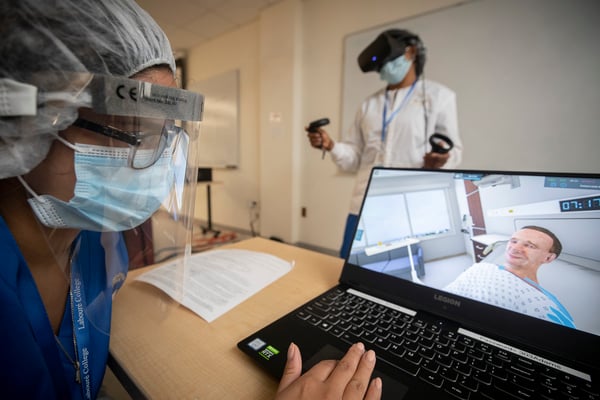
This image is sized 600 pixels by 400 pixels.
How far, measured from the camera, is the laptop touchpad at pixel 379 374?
314 mm

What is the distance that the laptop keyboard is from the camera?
0.32 metres

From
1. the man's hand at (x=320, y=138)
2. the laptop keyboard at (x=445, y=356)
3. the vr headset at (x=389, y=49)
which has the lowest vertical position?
the laptop keyboard at (x=445, y=356)

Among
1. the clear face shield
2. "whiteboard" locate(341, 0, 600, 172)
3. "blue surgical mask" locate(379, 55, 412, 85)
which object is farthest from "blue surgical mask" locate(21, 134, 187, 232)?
"whiteboard" locate(341, 0, 600, 172)

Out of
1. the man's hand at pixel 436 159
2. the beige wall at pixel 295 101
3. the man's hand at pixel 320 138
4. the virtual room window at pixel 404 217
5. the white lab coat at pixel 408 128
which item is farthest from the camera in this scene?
the beige wall at pixel 295 101

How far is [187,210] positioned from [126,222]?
110 millimetres

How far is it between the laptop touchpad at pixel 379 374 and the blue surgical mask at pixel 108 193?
0.40 metres

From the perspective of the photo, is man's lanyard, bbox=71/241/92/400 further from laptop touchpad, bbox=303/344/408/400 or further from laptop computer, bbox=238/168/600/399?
laptop touchpad, bbox=303/344/408/400

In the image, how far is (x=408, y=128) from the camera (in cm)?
120

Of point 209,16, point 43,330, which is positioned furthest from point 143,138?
point 209,16

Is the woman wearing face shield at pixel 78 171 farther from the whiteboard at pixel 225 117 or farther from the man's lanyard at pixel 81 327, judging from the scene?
the whiteboard at pixel 225 117

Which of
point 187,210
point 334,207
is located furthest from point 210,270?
point 334,207

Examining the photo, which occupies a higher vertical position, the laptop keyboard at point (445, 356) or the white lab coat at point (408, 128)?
the white lab coat at point (408, 128)

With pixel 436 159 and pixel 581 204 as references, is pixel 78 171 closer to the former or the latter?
pixel 581 204

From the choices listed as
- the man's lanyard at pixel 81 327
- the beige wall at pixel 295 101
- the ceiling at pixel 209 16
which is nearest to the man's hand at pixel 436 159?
the man's lanyard at pixel 81 327
